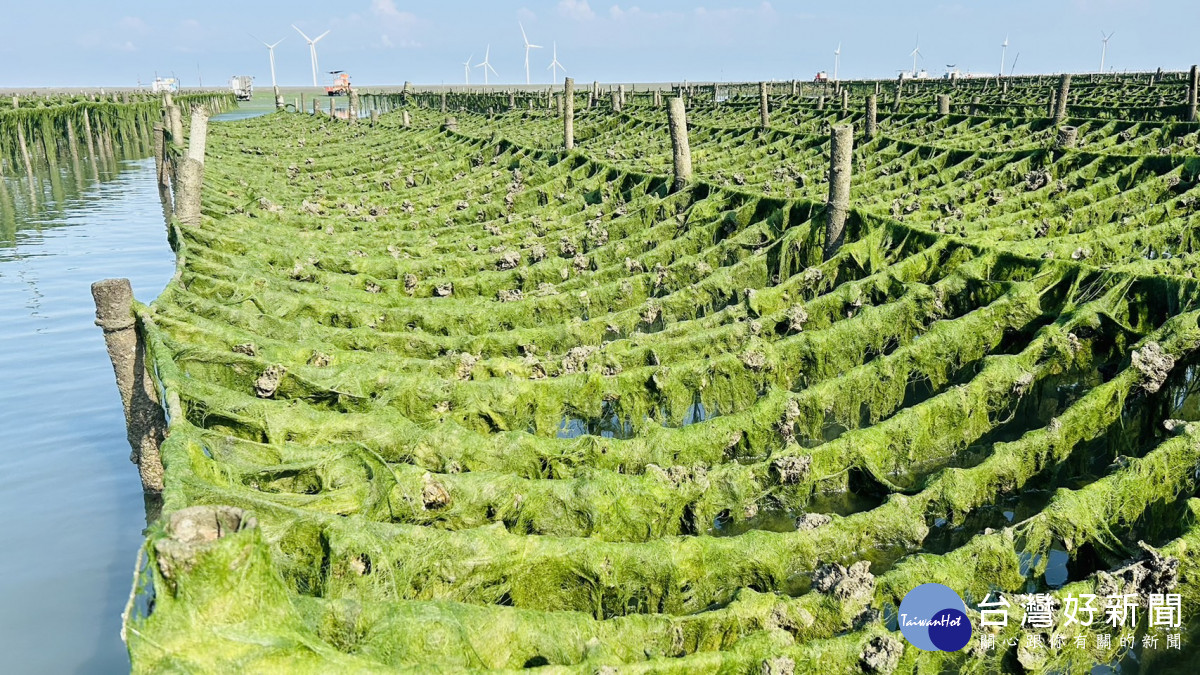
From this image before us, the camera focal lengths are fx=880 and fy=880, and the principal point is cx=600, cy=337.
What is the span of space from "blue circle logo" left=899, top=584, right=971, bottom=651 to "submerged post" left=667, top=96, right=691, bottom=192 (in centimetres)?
1136

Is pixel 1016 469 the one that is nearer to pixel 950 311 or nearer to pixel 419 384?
pixel 950 311

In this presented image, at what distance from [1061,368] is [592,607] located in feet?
18.5

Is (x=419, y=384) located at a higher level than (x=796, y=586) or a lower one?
higher

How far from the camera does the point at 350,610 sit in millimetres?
5141

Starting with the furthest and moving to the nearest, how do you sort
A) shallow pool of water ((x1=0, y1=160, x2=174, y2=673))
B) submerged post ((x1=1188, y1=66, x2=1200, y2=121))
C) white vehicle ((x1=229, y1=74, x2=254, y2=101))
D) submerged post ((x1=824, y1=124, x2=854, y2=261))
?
white vehicle ((x1=229, y1=74, x2=254, y2=101)) → submerged post ((x1=1188, y1=66, x2=1200, y2=121)) → submerged post ((x1=824, y1=124, x2=854, y2=261)) → shallow pool of water ((x1=0, y1=160, x2=174, y2=673))

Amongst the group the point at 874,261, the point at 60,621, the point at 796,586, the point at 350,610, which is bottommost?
the point at 60,621

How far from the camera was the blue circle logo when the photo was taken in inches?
219

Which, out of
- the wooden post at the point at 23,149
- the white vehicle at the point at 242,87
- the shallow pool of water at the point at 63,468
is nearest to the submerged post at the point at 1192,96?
the shallow pool of water at the point at 63,468

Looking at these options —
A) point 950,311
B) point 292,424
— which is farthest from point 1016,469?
point 292,424

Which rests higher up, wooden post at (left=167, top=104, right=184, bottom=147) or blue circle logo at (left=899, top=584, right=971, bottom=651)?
wooden post at (left=167, top=104, right=184, bottom=147)

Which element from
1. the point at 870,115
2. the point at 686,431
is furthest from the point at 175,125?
the point at 686,431

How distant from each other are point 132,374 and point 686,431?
18.8ft

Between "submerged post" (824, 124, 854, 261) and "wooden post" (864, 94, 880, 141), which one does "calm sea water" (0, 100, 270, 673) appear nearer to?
"submerged post" (824, 124, 854, 261)

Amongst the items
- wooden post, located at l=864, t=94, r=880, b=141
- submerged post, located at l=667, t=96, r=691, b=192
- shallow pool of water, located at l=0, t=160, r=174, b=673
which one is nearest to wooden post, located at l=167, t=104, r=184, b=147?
shallow pool of water, located at l=0, t=160, r=174, b=673
